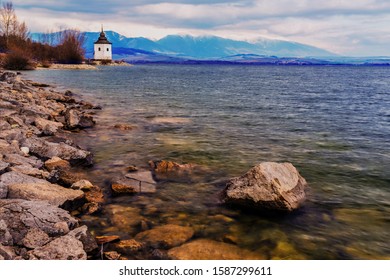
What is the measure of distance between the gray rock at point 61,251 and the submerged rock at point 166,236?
64.0 inches

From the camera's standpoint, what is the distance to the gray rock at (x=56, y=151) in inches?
487

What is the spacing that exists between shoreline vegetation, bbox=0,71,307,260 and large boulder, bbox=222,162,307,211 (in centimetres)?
3

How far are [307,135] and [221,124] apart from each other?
18.5 ft

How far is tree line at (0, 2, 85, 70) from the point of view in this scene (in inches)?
3149

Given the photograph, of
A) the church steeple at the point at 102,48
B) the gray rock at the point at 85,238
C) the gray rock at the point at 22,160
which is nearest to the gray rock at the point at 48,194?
the gray rock at the point at 85,238

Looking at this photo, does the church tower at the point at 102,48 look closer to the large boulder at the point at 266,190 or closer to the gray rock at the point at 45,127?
the gray rock at the point at 45,127

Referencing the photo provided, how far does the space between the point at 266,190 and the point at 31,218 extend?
5681 mm

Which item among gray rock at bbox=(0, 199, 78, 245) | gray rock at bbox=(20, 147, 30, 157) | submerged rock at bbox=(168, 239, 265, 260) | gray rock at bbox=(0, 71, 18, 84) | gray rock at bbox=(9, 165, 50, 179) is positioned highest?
gray rock at bbox=(0, 71, 18, 84)

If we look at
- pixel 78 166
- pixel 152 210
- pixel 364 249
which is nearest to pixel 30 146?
pixel 78 166

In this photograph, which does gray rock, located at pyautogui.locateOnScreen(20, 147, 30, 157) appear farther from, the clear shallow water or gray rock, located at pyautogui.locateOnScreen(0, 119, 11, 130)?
gray rock, located at pyautogui.locateOnScreen(0, 119, 11, 130)

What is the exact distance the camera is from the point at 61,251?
6.18m

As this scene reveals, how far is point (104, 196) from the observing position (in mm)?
9992

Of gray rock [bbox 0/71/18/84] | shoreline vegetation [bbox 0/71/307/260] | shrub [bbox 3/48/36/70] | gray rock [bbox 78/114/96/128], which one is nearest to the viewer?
shoreline vegetation [bbox 0/71/307/260]

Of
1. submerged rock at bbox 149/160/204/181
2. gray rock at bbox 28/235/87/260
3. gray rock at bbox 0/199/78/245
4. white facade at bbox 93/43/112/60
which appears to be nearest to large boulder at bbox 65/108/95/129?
submerged rock at bbox 149/160/204/181
